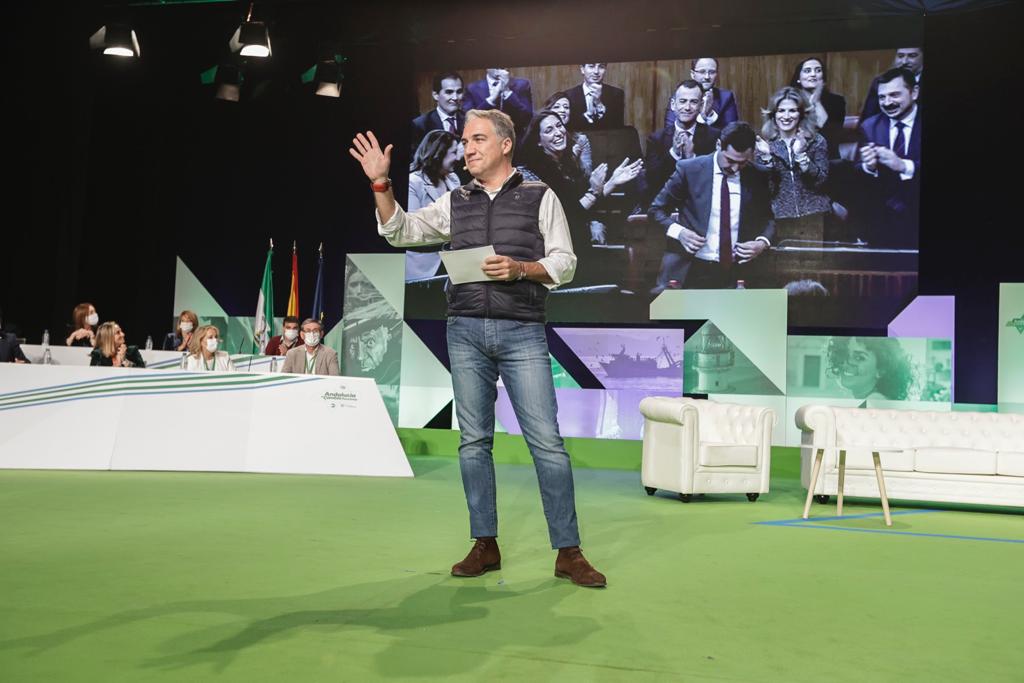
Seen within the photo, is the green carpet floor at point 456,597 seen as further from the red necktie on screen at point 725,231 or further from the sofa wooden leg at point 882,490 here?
the red necktie on screen at point 725,231

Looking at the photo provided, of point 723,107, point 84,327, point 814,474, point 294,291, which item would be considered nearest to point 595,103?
point 723,107

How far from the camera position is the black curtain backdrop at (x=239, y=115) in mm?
8984

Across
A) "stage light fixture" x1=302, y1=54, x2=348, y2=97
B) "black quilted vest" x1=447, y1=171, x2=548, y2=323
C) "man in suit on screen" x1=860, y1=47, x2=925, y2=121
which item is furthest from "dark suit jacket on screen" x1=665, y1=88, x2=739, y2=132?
"black quilted vest" x1=447, y1=171, x2=548, y2=323

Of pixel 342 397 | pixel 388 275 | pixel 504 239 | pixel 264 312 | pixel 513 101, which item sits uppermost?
pixel 513 101

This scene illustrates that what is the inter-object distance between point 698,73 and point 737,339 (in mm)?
2489

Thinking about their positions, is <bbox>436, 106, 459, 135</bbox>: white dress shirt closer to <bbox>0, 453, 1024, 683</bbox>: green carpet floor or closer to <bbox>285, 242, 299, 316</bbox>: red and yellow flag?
<bbox>285, 242, 299, 316</bbox>: red and yellow flag

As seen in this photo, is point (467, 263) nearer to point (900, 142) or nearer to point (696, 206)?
point (696, 206)

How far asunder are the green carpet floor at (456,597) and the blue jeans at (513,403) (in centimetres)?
23

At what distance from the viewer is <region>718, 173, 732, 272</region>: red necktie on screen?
873 cm

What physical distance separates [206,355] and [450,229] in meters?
4.31

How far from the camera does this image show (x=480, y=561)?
3045 mm

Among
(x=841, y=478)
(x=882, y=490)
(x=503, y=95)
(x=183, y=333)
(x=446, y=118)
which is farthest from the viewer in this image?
(x=446, y=118)

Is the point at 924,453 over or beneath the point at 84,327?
beneath

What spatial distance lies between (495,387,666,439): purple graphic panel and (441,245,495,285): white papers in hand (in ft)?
19.6
